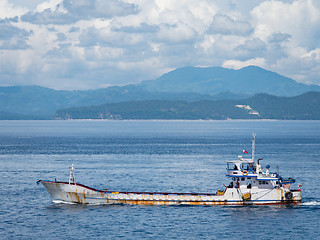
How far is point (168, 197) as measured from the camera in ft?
238

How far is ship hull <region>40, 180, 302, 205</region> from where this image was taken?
72.0 m

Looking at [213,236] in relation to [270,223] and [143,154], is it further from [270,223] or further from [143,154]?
[143,154]

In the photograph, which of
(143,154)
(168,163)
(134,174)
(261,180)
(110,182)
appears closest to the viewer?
(261,180)

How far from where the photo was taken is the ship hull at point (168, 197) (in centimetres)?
7200

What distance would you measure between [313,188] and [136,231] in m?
40.3

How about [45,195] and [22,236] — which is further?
[45,195]

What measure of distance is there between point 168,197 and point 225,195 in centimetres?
795

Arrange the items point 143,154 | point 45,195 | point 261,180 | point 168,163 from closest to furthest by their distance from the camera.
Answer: point 261,180 < point 45,195 < point 168,163 < point 143,154

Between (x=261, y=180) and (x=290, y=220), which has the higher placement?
(x=261, y=180)

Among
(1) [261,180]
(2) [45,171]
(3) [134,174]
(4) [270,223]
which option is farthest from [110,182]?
(4) [270,223]

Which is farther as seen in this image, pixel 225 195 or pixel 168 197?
pixel 168 197

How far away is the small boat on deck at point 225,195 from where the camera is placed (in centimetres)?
7200

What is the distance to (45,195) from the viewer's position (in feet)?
268

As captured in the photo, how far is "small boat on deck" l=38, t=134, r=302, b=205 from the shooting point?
236 ft
